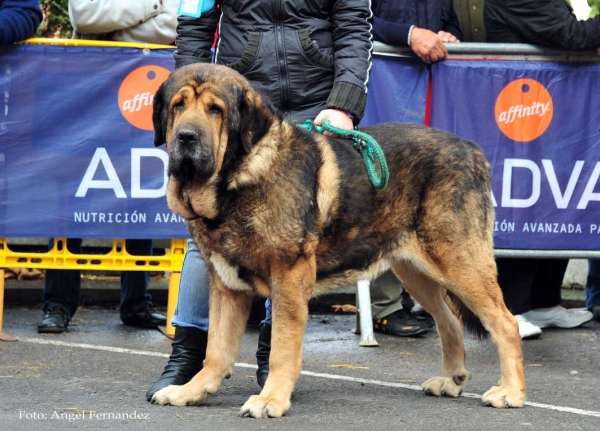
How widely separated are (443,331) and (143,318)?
109 inches

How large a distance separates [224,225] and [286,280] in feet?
1.21

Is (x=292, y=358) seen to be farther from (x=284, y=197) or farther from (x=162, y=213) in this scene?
(x=162, y=213)

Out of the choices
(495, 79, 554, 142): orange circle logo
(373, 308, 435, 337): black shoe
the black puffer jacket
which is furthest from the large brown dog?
(495, 79, 554, 142): orange circle logo

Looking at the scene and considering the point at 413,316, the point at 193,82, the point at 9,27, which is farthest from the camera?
the point at 413,316

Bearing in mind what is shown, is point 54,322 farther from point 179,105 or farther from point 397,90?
point 179,105

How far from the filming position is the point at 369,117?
7219 mm

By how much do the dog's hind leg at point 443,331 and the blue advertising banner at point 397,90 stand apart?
1.91 metres

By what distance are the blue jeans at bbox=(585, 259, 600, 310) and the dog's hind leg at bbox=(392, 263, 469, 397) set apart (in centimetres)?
294

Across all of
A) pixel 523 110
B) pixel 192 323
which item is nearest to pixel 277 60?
pixel 192 323

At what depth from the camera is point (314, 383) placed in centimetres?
575

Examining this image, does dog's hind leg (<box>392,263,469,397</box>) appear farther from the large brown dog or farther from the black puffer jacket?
the black puffer jacket

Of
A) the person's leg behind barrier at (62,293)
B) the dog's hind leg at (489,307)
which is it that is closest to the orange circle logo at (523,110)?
the dog's hind leg at (489,307)

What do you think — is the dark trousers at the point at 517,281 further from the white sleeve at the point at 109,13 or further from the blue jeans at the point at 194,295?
the white sleeve at the point at 109,13

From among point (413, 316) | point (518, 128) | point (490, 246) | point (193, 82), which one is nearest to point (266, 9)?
point (193, 82)
